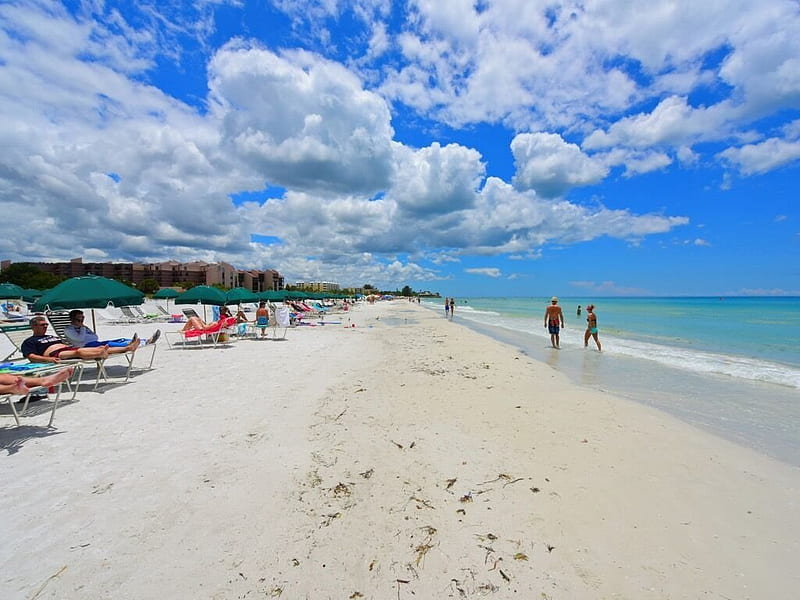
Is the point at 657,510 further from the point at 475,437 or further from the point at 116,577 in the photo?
the point at 116,577

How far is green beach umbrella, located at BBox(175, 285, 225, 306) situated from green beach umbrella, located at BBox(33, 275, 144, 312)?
494 centimetres

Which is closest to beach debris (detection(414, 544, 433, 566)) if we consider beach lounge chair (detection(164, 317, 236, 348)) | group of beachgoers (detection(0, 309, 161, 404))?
group of beachgoers (detection(0, 309, 161, 404))

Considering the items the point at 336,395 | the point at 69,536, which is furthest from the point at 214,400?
the point at 69,536

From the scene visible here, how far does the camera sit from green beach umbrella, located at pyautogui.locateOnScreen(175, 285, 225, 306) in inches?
498

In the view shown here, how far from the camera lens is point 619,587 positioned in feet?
7.37

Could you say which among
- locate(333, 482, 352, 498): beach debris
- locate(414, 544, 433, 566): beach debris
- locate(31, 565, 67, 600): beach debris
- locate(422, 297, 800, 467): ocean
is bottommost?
locate(422, 297, 800, 467): ocean

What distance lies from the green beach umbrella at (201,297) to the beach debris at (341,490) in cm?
1124

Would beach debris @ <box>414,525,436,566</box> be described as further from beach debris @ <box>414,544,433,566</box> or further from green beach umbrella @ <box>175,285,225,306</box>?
green beach umbrella @ <box>175,285,225,306</box>

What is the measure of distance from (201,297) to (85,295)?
5736mm

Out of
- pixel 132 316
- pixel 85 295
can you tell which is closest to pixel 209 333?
pixel 85 295

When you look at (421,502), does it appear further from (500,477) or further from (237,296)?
(237,296)

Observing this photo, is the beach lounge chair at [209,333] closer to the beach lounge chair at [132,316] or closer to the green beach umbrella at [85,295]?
the green beach umbrella at [85,295]

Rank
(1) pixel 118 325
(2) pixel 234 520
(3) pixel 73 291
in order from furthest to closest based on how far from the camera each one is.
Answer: (1) pixel 118 325 → (3) pixel 73 291 → (2) pixel 234 520

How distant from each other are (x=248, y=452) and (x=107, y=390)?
3782mm
